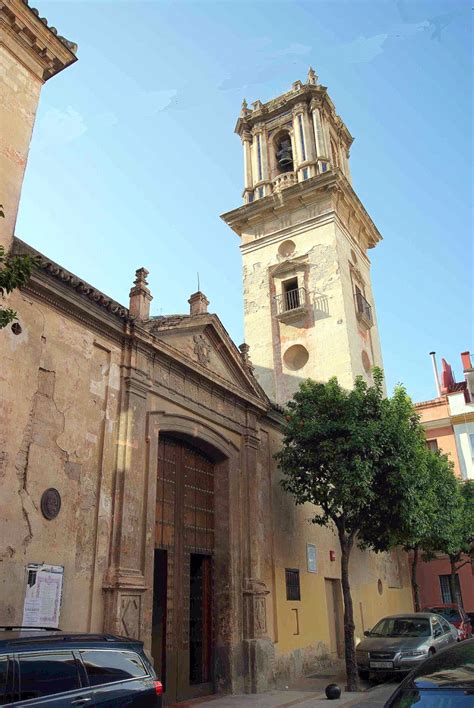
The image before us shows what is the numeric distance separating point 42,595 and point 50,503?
122cm

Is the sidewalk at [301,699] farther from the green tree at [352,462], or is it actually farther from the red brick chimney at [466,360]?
the red brick chimney at [466,360]

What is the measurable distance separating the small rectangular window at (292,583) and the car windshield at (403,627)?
6.40 feet

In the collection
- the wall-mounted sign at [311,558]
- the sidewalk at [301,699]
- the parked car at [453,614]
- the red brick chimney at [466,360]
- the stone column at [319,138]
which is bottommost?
the sidewalk at [301,699]

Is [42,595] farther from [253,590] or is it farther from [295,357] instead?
[295,357]

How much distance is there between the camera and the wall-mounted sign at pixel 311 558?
15641mm

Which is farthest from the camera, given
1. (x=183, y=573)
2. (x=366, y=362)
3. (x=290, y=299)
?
(x=366, y=362)

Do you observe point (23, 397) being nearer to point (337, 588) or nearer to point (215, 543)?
point (215, 543)

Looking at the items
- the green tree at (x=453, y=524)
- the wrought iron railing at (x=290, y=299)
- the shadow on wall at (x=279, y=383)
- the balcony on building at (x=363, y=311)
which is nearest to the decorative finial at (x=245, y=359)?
the shadow on wall at (x=279, y=383)

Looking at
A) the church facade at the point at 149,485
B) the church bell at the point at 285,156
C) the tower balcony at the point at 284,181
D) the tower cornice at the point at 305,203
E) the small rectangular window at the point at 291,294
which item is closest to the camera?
the church facade at the point at 149,485

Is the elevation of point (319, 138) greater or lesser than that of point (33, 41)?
greater

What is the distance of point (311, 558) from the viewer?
1582cm

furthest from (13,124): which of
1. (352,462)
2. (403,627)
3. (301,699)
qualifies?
(403,627)

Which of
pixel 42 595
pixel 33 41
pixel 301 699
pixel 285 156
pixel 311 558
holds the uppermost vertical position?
pixel 285 156

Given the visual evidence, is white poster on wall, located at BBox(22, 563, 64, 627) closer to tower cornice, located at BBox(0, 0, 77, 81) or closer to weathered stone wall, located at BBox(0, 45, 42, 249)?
weathered stone wall, located at BBox(0, 45, 42, 249)
